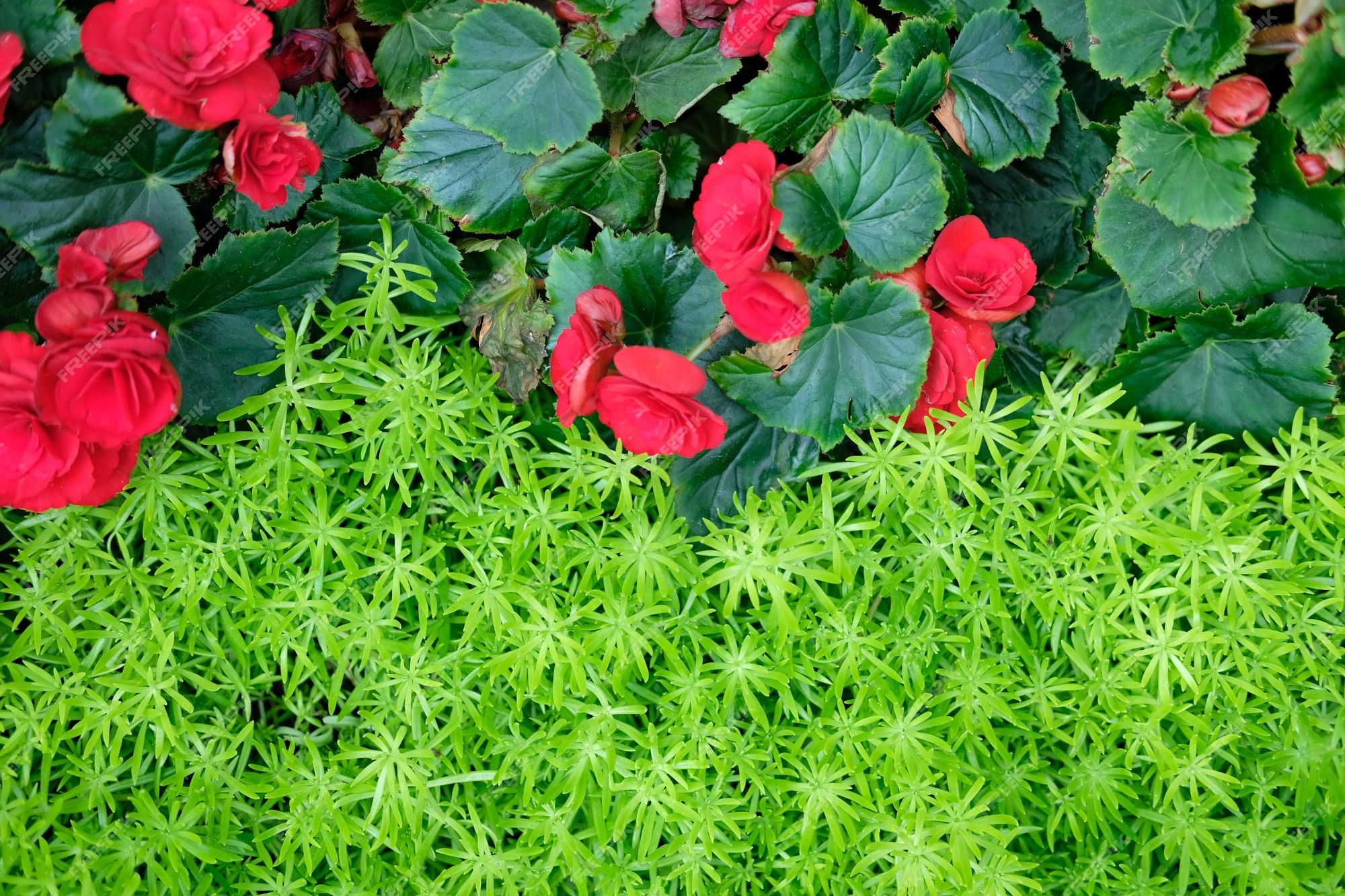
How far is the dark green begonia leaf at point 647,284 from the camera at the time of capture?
3.56ft

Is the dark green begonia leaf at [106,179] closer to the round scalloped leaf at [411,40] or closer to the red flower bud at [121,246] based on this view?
the red flower bud at [121,246]

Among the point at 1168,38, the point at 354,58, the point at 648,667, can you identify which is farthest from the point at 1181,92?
the point at 354,58

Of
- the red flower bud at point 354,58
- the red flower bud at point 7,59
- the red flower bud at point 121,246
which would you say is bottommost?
the red flower bud at point 121,246

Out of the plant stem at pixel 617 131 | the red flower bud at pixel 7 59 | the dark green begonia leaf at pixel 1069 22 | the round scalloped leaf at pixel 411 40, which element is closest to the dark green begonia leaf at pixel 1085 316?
the dark green begonia leaf at pixel 1069 22

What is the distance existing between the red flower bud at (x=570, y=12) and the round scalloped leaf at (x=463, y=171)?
18 cm

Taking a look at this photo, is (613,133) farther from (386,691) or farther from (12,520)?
(12,520)

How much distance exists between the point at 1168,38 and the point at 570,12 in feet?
2.33

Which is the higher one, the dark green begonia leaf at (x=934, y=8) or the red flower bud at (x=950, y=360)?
the dark green begonia leaf at (x=934, y=8)

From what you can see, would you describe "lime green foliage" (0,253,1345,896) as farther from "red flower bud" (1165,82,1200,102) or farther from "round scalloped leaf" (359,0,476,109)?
"red flower bud" (1165,82,1200,102)

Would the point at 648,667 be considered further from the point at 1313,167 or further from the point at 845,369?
the point at 1313,167

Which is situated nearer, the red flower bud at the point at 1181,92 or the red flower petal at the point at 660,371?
the red flower petal at the point at 660,371

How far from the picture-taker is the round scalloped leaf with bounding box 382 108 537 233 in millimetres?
1134

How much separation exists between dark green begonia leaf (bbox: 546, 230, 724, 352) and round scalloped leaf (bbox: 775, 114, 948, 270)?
145mm

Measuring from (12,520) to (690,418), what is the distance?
2.79ft
